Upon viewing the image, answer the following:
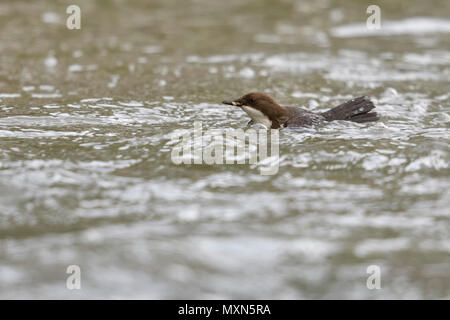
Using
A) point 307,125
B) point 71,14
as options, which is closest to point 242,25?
point 71,14

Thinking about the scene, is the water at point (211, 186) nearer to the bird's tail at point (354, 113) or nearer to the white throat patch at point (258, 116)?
the bird's tail at point (354, 113)

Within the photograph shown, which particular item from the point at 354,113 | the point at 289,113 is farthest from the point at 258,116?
the point at 354,113

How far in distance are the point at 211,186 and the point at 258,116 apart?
176cm

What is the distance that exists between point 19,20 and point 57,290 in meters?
9.98

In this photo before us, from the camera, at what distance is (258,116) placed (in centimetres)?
727

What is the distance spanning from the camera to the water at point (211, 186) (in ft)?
14.7

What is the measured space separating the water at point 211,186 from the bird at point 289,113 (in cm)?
12

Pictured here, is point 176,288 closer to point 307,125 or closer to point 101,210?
point 101,210

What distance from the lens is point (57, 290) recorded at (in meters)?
4.31

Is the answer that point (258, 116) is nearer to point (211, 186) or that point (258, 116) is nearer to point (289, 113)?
point (289, 113)

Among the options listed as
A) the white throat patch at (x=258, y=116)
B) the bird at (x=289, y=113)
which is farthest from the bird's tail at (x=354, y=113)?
the white throat patch at (x=258, y=116)

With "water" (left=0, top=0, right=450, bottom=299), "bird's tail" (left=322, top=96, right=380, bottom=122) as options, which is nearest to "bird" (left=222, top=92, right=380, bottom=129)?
"bird's tail" (left=322, top=96, right=380, bottom=122)

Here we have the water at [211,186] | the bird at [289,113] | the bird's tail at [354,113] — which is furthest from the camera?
the bird's tail at [354,113]

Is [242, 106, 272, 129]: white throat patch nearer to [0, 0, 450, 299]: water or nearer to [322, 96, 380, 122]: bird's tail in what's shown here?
[0, 0, 450, 299]: water
